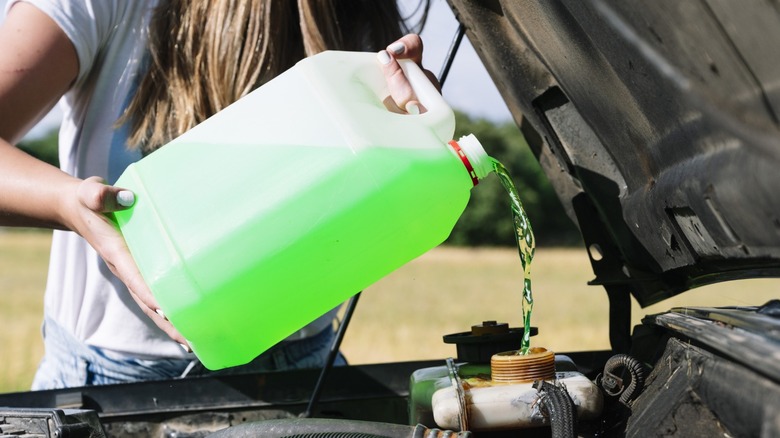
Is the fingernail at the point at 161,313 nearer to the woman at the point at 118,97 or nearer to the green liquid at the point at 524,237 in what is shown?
the woman at the point at 118,97

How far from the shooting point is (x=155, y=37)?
1.68 metres

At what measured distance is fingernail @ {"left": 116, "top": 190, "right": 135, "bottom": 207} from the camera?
126 cm

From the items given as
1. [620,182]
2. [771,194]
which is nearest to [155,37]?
[620,182]

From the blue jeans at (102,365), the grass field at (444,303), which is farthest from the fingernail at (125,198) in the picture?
the grass field at (444,303)

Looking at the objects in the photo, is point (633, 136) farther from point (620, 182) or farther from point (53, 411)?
point (53, 411)

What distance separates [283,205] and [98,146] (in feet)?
2.14

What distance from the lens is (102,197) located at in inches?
48.7

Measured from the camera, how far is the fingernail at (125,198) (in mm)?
1263

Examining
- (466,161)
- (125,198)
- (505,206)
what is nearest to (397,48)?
(466,161)

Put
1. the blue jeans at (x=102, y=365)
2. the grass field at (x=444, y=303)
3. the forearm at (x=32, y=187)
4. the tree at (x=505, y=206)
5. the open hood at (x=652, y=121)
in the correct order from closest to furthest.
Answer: the open hood at (x=652, y=121), the forearm at (x=32, y=187), the blue jeans at (x=102, y=365), the grass field at (x=444, y=303), the tree at (x=505, y=206)

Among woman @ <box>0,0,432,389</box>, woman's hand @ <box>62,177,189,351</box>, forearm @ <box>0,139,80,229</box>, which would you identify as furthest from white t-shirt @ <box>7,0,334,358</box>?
woman's hand @ <box>62,177,189,351</box>

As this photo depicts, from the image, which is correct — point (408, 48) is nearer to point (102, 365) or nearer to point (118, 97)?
point (118, 97)

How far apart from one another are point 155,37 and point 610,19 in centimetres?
98

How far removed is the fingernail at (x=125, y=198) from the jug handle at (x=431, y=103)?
1.46ft
